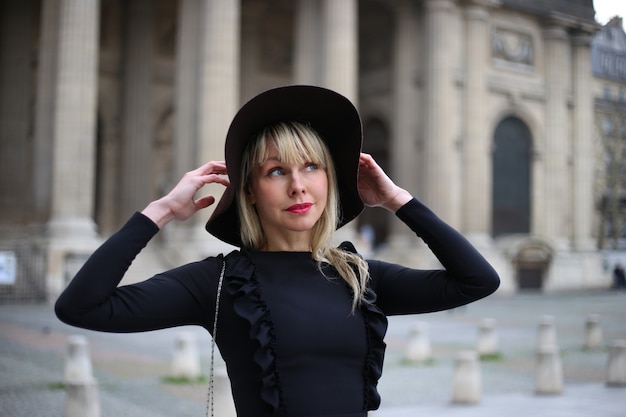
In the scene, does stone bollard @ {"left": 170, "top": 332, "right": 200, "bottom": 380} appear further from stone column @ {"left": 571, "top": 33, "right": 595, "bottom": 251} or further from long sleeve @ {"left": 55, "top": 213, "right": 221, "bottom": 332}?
stone column @ {"left": 571, "top": 33, "right": 595, "bottom": 251}

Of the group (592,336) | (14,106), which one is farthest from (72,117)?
(592,336)

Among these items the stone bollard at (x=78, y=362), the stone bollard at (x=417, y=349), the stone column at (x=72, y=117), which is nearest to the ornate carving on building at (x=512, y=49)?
the stone column at (x=72, y=117)

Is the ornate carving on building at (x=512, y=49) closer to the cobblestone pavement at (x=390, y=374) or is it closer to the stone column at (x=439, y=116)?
the stone column at (x=439, y=116)

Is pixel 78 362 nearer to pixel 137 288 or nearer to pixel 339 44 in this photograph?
pixel 137 288

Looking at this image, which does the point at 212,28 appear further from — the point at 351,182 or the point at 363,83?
the point at 351,182

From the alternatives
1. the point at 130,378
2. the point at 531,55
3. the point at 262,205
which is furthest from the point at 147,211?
the point at 531,55

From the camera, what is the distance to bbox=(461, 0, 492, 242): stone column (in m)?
34.8

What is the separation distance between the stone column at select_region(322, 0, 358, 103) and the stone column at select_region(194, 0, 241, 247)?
13.3 ft

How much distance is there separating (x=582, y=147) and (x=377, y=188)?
38773 mm

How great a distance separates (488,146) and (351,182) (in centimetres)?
3389

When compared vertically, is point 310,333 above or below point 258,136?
below

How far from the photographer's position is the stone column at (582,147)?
39.4 metres

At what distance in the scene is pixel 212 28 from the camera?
90.3 ft

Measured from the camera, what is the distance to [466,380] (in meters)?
10.3
